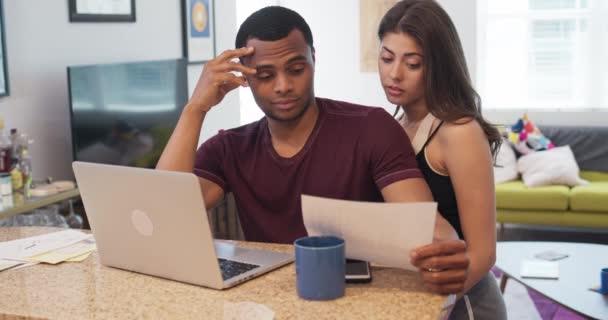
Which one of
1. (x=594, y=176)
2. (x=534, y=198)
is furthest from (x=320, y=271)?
(x=594, y=176)

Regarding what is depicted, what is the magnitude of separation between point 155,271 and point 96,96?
2.29 meters

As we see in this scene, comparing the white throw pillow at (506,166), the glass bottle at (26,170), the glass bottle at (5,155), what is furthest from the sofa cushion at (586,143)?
the glass bottle at (5,155)

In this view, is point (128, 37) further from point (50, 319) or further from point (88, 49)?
point (50, 319)

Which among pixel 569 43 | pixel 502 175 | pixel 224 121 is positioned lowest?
pixel 502 175

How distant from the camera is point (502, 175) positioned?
5.14 metres

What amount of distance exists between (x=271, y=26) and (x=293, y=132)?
238mm

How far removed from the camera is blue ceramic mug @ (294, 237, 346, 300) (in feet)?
4.30

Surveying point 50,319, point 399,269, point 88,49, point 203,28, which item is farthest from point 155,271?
point 203,28

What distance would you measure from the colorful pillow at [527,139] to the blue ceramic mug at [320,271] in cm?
417

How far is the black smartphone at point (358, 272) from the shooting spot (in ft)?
4.65

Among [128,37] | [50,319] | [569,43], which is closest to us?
[50,319]

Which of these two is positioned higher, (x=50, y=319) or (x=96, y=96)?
(x=96, y=96)

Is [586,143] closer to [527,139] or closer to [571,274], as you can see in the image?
[527,139]

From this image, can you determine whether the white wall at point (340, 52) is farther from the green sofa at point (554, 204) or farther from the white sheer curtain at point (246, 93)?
the green sofa at point (554, 204)
